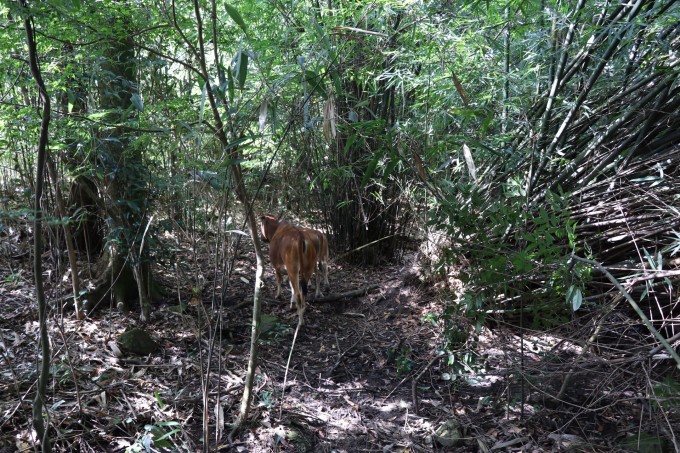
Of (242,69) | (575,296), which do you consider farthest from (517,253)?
(242,69)

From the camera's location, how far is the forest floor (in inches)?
103

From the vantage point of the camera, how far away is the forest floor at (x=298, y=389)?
2611mm

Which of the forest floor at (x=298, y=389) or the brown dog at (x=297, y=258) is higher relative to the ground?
the brown dog at (x=297, y=258)

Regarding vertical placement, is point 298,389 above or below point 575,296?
below

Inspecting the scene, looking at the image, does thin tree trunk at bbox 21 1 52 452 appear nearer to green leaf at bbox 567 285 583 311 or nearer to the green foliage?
the green foliage

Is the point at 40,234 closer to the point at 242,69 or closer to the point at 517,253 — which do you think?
the point at 242,69

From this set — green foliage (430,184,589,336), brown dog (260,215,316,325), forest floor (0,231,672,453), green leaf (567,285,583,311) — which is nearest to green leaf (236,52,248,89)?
forest floor (0,231,672,453)

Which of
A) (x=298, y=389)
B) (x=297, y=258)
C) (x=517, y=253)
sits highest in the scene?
(x=517, y=253)

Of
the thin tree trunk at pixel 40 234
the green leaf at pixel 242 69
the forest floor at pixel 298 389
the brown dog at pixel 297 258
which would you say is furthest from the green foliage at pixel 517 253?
the thin tree trunk at pixel 40 234

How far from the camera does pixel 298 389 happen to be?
3.40 m

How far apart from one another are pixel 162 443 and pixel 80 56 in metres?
2.30

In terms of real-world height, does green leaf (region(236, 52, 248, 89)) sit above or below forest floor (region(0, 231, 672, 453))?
above

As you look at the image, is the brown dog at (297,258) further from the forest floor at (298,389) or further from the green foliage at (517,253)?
the green foliage at (517,253)

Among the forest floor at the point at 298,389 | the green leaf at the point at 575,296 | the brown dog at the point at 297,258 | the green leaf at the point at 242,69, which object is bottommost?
the forest floor at the point at 298,389
